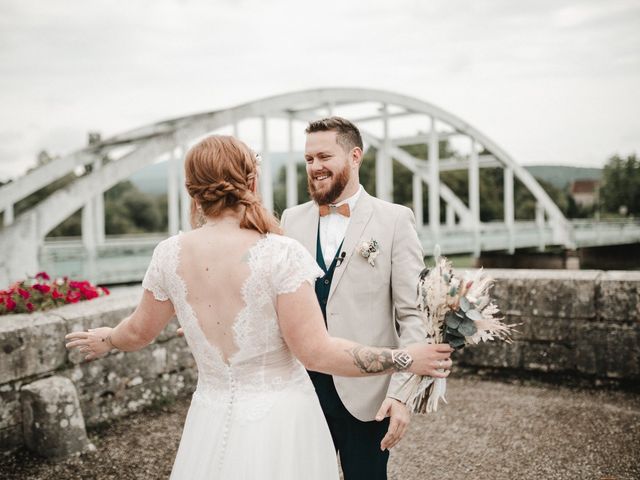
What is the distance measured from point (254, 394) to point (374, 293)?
66 centimetres

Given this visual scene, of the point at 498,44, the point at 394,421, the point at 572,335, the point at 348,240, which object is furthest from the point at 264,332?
the point at 498,44

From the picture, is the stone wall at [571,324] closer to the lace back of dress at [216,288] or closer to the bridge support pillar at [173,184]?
the lace back of dress at [216,288]

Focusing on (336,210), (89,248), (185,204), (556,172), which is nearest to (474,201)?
(89,248)

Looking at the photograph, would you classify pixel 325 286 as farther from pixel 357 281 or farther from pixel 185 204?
pixel 185 204

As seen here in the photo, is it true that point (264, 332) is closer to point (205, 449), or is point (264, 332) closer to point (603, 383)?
point (205, 449)

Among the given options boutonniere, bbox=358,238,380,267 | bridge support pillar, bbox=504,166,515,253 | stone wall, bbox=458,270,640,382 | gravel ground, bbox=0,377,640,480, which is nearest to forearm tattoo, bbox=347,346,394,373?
boutonniere, bbox=358,238,380,267

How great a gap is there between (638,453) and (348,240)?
7.47ft

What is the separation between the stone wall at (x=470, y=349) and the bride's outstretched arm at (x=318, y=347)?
2387mm

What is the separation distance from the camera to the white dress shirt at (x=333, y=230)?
7.65 ft

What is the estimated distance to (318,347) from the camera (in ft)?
5.20

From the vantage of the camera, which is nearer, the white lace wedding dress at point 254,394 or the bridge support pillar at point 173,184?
the white lace wedding dress at point 254,394

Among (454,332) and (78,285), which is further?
(78,285)

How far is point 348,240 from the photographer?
Result: 2.25 metres

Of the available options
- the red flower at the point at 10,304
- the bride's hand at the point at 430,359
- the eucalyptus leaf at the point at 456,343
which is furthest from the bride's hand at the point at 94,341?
the red flower at the point at 10,304
